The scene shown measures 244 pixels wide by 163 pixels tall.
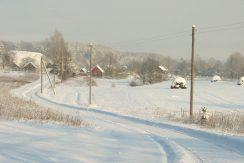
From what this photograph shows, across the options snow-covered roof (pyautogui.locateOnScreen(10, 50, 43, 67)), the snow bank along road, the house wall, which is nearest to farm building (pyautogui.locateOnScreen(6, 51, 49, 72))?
snow-covered roof (pyautogui.locateOnScreen(10, 50, 43, 67))

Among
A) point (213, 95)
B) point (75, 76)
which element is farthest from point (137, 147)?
point (75, 76)

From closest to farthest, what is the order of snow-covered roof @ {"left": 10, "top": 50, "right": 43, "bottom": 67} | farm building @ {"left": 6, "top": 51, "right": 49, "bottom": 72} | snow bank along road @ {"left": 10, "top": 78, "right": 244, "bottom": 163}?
1. snow bank along road @ {"left": 10, "top": 78, "right": 244, "bottom": 163}
2. farm building @ {"left": 6, "top": 51, "right": 49, "bottom": 72}
3. snow-covered roof @ {"left": 10, "top": 50, "right": 43, "bottom": 67}

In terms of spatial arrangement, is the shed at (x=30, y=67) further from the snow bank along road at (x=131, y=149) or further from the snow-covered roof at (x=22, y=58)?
the snow bank along road at (x=131, y=149)

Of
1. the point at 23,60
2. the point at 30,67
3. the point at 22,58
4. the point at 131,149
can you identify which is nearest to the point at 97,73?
the point at 30,67

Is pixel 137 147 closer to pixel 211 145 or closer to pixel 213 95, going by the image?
pixel 211 145

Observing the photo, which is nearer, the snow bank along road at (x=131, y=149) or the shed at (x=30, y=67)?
the snow bank along road at (x=131, y=149)

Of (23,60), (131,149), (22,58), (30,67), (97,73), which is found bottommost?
(131,149)

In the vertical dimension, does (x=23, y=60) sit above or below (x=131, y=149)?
above

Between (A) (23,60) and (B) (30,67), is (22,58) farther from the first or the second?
(B) (30,67)

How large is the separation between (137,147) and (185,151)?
57.8 inches

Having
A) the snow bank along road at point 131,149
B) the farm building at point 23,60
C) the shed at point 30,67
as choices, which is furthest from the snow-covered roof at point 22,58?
the snow bank along road at point 131,149

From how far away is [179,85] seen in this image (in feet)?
270

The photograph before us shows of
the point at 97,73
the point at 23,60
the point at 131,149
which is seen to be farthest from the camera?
the point at 23,60

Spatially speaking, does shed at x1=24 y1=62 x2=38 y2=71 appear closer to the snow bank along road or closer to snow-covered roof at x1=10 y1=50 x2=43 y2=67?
snow-covered roof at x1=10 y1=50 x2=43 y2=67
